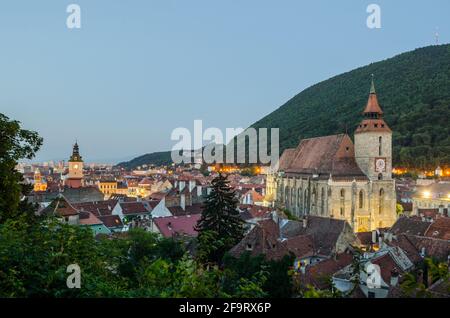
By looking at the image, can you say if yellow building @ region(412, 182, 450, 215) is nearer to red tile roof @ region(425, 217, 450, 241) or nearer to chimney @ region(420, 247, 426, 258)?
red tile roof @ region(425, 217, 450, 241)

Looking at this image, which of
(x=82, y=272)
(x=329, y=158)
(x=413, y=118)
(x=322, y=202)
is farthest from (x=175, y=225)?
(x=413, y=118)

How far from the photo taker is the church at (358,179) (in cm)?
5538

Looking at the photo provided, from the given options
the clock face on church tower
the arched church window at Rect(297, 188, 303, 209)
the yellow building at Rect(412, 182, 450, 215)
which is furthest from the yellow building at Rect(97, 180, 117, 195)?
the clock face on church tower

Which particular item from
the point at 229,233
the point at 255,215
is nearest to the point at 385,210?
the point at 255,215

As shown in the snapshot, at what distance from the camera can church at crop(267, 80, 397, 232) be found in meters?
55.4

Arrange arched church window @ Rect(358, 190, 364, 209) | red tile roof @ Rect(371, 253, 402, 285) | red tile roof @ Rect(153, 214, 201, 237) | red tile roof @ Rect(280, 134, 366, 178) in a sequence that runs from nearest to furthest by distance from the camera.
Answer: red tile roof @ Rect(371, 253, 402, 285) → red tile roof @ Rect(153, 214, 201, 237) → arched church window @ Rect(358, 190, 364, 209) → red tile roof @ Rect(280, 134, 366, 178)

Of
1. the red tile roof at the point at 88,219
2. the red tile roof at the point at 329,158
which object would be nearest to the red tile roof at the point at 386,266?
the red tile roof at the point at 329,158

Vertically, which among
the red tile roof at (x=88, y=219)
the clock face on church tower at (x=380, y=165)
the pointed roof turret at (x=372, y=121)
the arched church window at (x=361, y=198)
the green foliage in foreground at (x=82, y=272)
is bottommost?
the red tile roof at (x=88, y=219)

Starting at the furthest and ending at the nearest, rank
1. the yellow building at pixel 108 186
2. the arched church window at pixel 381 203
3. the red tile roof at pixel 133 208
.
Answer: the yellow building at pixel 108 186, the red tile roof at pixel 133 208, the arched church window at pixel 381 203

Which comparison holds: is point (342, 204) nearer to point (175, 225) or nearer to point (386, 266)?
point (175, 225)

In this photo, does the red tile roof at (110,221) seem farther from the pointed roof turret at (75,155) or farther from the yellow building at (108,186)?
the yellow building at (108,186)

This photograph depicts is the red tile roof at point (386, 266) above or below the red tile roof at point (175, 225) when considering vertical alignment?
above

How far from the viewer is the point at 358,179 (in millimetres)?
56250
